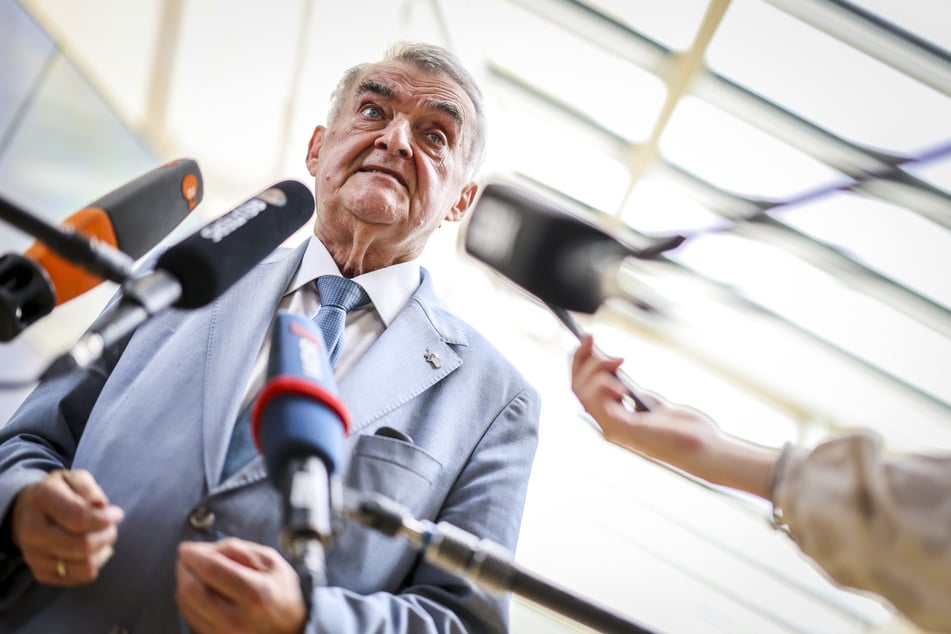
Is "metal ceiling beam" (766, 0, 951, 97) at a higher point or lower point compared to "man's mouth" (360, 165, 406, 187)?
higher

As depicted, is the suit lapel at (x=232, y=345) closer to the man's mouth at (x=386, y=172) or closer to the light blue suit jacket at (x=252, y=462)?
the light blue suit jacket at (x=252, y=462)

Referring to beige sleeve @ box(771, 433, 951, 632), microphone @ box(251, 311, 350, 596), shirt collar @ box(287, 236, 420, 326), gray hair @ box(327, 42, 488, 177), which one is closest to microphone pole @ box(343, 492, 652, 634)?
microphone @ box(251, 311, 350, 596)

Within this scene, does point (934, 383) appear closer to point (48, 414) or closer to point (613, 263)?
point (613, 263)

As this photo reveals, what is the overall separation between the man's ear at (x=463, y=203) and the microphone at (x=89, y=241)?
33.2 inches

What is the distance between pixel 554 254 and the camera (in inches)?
38.8

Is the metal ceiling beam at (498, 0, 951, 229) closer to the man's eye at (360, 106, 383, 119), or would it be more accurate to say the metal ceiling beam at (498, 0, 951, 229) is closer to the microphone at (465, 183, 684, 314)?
the man's eye at (360, 106, 383, 119)

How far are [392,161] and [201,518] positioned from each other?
791mm

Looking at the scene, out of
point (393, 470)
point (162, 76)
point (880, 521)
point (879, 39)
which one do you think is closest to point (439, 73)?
point (393, 470)

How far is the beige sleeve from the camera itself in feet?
1.98

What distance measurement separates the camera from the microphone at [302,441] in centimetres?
57

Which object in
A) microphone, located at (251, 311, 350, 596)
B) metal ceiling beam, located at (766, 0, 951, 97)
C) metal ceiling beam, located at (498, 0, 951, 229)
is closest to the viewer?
microphone, located at (251, 311, 350, 596)

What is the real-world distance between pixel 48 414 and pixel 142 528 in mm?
337

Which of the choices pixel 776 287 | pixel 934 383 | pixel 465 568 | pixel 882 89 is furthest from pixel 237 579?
pixel 934 383

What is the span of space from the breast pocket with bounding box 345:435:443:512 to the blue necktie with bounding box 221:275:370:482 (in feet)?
0.51
